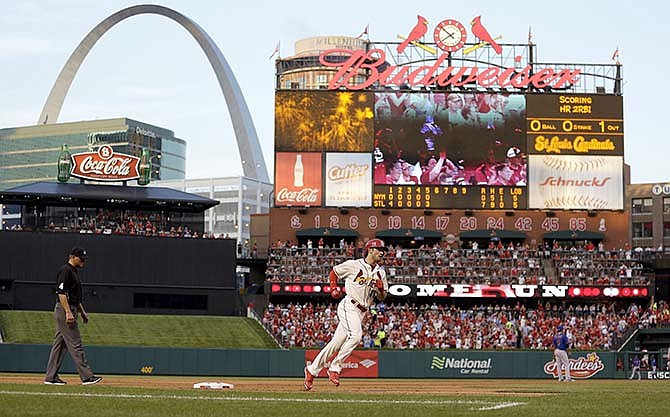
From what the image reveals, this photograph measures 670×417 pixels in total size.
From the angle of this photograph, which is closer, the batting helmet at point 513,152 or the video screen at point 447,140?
the video screen at point 447,140

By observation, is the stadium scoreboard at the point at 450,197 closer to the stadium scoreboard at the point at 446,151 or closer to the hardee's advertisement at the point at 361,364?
the stadium scoreboard at the point at 446,151

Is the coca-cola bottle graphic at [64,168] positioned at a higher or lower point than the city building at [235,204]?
lower

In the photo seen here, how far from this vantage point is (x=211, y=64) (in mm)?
110000

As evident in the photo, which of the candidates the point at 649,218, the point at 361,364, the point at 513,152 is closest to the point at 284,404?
the point at 361,364

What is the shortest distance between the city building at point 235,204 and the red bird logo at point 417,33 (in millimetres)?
92603

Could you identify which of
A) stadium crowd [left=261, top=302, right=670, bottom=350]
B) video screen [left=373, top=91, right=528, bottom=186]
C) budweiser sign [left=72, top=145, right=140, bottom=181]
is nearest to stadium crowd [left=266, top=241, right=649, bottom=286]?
stadium crowd [left=261, top=302, right=670, bottom=350]

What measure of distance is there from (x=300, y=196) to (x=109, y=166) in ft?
33.2

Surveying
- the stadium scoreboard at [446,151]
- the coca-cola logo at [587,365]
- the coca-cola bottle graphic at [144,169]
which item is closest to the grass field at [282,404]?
the coca-cola logo at [587,365]

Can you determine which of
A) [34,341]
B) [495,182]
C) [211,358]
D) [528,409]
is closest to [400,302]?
[495,182]

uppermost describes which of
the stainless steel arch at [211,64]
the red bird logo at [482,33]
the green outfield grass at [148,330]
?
the stainless steel arch at [211,64]

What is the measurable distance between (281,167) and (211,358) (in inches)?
634

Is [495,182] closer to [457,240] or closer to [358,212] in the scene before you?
[457,240]

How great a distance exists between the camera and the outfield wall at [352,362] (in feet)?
131

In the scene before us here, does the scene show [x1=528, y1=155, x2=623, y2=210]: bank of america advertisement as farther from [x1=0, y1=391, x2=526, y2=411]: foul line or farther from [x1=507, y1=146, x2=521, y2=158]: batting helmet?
[x1=0, y1=391, x2=526, y2=411]: foul line
